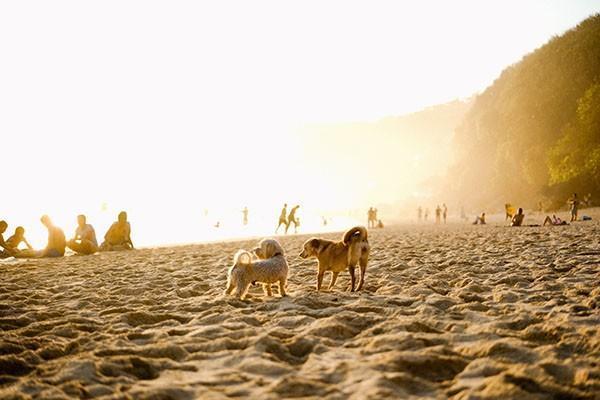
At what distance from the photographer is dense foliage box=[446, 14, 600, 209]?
4003 cm

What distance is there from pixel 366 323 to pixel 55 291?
16.4ft

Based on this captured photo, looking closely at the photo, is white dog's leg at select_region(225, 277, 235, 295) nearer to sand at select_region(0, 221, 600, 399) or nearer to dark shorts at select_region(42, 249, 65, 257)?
sand at select_region(0, 221, 600, 399)

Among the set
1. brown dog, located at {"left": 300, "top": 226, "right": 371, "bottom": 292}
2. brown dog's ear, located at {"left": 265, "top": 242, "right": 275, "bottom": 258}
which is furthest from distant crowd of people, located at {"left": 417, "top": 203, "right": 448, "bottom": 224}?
brown dog's ear, located at {"left": 265, "top": 242, "right": 275, "bottom": 258}

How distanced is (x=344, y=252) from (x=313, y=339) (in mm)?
2496

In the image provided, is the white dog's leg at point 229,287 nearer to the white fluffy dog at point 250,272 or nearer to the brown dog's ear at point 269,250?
the white fluffy dog at point 250,272

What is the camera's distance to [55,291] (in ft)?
21.1

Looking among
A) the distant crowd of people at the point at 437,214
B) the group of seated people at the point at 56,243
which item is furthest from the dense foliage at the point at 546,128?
the group of seated people at the point at 56,243

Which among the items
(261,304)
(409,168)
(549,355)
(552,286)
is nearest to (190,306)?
(261,304)

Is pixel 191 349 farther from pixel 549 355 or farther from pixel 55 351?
pixel 549 355

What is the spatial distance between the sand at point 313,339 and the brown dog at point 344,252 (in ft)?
1.36

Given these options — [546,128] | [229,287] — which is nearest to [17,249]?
[229,287]

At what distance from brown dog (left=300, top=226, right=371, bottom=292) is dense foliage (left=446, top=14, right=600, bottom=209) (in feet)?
132

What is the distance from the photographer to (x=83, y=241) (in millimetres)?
12695

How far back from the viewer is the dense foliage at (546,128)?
40031mm
